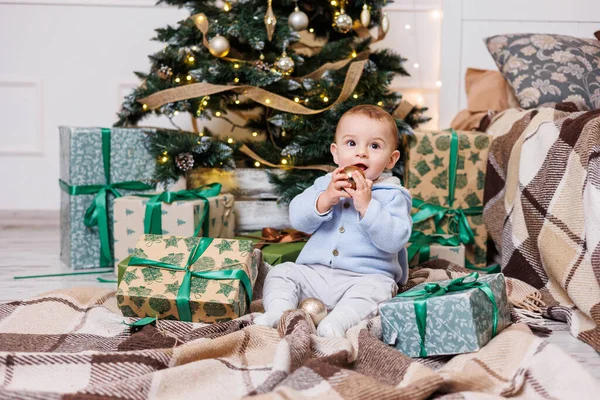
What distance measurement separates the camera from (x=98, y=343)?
1257mm

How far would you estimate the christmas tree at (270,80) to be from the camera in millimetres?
2076

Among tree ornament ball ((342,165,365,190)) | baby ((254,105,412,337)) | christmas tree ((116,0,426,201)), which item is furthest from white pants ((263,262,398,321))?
christmas tree ((116,0,426,201))

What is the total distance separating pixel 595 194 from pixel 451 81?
1.69m

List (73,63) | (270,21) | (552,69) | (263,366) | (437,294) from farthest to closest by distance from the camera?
(73,63) → (552,69) → (270,21) → (437,294) → (263,366)

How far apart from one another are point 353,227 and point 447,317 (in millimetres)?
408

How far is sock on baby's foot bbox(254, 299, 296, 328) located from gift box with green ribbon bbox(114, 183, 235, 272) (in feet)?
1.94

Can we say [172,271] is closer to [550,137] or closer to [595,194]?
[595,194]

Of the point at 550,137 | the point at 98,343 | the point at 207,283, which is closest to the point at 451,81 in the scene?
the point at 550,137

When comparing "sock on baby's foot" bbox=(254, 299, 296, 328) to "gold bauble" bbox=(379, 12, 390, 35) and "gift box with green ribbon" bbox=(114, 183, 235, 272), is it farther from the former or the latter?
"gold bauble" bbox=(379, 12, 390, 35)

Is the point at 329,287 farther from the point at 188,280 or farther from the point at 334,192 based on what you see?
the point at 188,280

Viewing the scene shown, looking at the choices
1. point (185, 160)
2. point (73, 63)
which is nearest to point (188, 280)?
point (185, 160)

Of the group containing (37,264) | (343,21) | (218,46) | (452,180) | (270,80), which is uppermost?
(343,21)

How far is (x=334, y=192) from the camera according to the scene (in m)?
1.44

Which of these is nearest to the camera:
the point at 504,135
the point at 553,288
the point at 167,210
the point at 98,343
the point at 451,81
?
the point at 98,343
